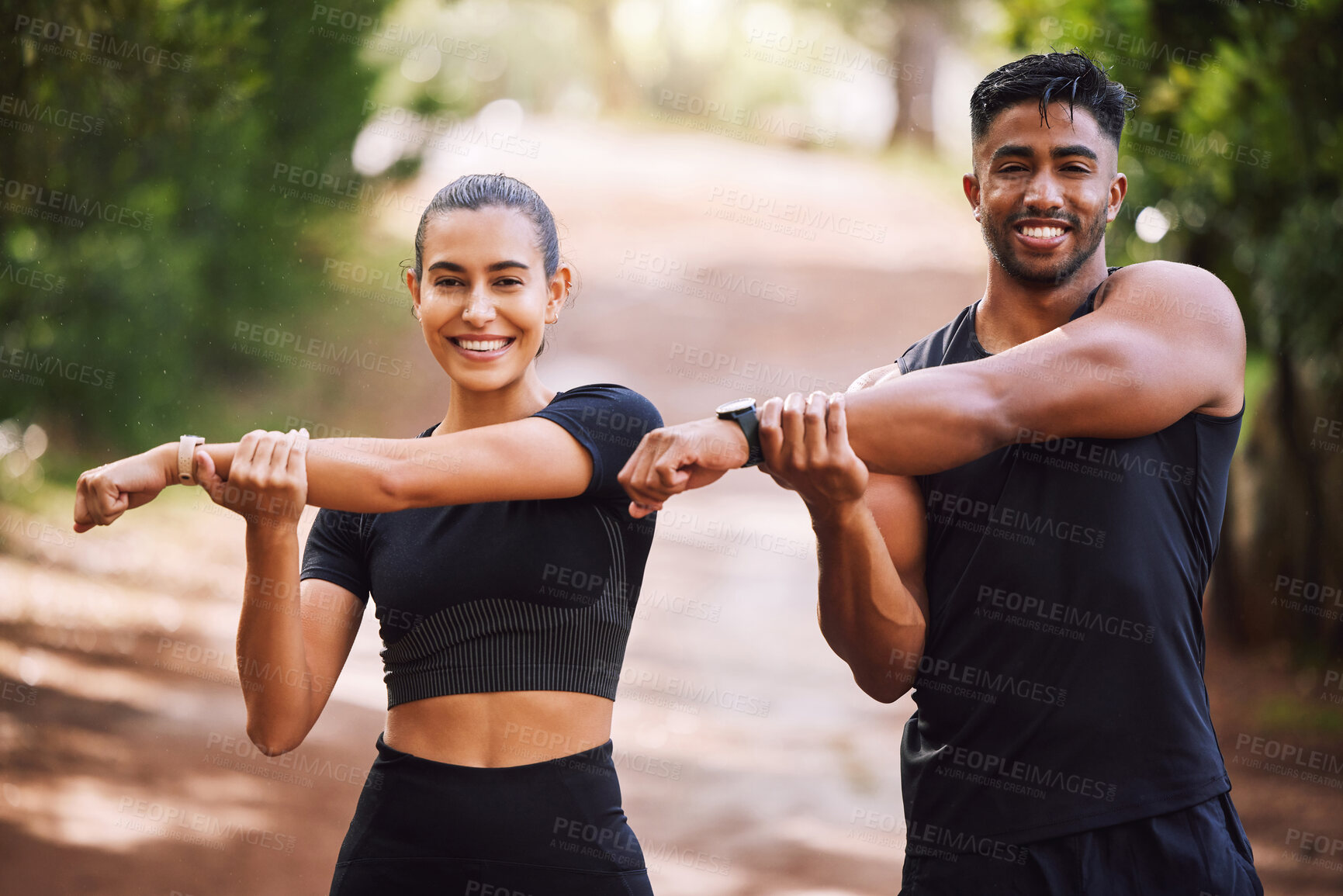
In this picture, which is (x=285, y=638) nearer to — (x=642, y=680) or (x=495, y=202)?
(x=495, y=202)

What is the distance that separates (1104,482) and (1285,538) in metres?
6.12

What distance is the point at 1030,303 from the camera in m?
2.13

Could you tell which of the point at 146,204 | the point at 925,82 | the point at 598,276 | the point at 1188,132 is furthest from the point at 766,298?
the point at 1188,132

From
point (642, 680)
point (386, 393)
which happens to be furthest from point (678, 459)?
point (386, 393)

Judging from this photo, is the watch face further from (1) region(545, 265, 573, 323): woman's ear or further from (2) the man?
(1) region(545, 265, 573, 323): woman's ear

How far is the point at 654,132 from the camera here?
22312 mm

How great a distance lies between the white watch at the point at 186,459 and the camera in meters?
1.91

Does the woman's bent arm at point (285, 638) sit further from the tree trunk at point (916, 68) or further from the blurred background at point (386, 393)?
the tree trunk at point (916, 68)

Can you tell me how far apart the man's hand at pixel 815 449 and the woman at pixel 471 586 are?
261 millimetres

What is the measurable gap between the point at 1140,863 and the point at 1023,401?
0.70 meters

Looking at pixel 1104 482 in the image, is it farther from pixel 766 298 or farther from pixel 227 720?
pixel 766 298

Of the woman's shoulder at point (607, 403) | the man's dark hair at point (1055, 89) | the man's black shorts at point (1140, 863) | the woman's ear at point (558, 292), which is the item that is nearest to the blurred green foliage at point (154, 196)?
the woman's ear at point (558, 292)

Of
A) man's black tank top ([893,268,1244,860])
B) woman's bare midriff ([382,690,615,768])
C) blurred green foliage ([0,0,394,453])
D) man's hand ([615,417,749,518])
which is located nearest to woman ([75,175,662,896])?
woman's bare midriff ([382,690,615,768])

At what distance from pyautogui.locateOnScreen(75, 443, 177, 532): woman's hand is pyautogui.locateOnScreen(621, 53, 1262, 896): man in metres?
0.70
